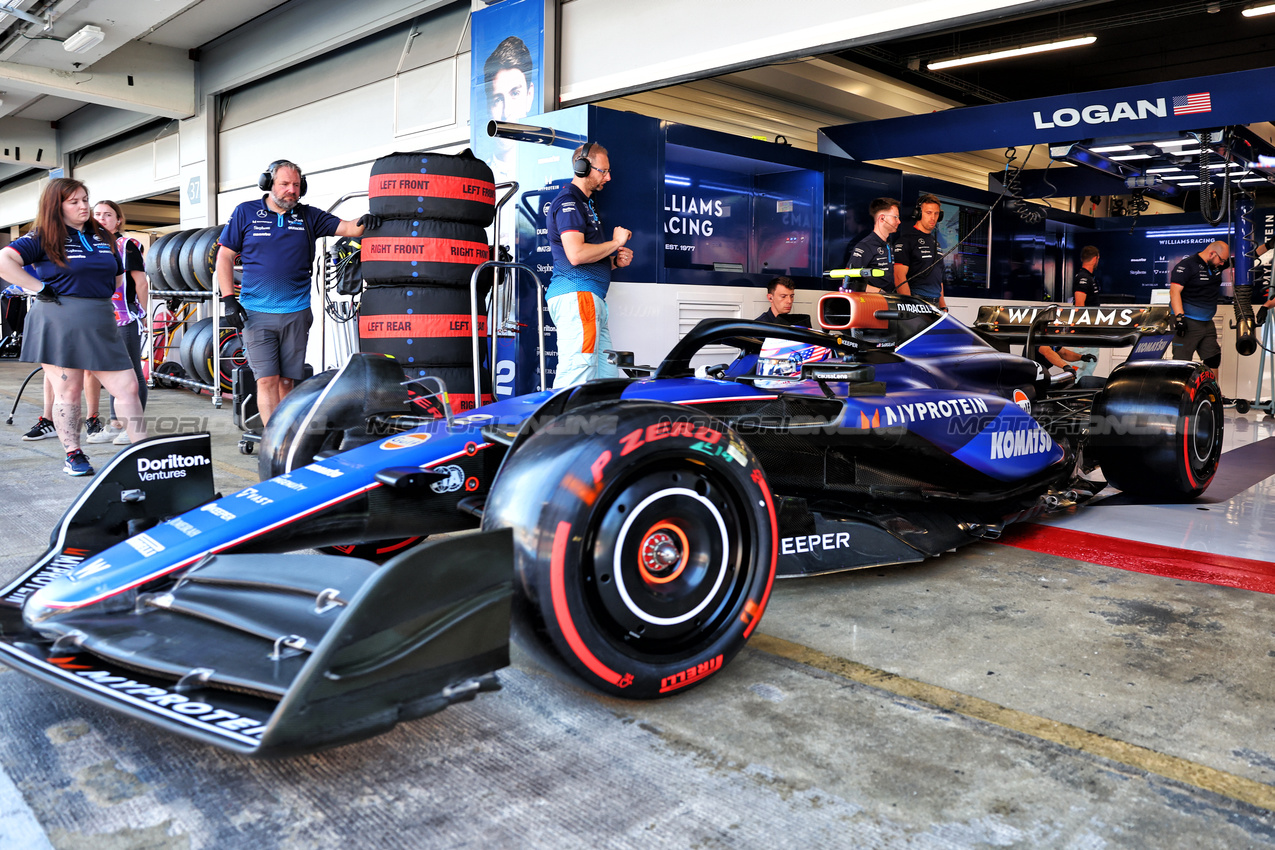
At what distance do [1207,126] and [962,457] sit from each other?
5911mm

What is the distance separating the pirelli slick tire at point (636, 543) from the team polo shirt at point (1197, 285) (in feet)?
29.2

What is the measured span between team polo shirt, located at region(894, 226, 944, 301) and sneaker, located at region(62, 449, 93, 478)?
5578mm

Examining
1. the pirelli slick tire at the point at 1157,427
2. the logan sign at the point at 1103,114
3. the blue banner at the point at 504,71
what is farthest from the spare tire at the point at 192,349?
the logan sign at the point at 1103,114

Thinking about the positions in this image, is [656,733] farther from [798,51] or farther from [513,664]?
[798,51]

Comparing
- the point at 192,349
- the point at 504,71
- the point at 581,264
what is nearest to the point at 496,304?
the point at 581,264

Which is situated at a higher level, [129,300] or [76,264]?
[76,264]

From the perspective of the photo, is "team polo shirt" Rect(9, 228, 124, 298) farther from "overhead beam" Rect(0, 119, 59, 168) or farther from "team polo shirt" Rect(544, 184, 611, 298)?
"overhead beam" Rect(0, 119, 59, 168)

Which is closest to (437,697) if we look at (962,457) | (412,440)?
(412,440)

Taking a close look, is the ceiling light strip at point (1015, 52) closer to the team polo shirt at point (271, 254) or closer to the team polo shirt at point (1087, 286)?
the team polo shirt at point (1087, 286)

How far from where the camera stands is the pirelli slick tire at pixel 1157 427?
14.0 ft

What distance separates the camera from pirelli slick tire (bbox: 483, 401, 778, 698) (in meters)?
1.83

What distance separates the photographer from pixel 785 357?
3.87 m

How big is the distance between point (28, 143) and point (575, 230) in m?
19.4

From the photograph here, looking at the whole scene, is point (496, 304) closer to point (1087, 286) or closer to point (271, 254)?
point (271, 254)
